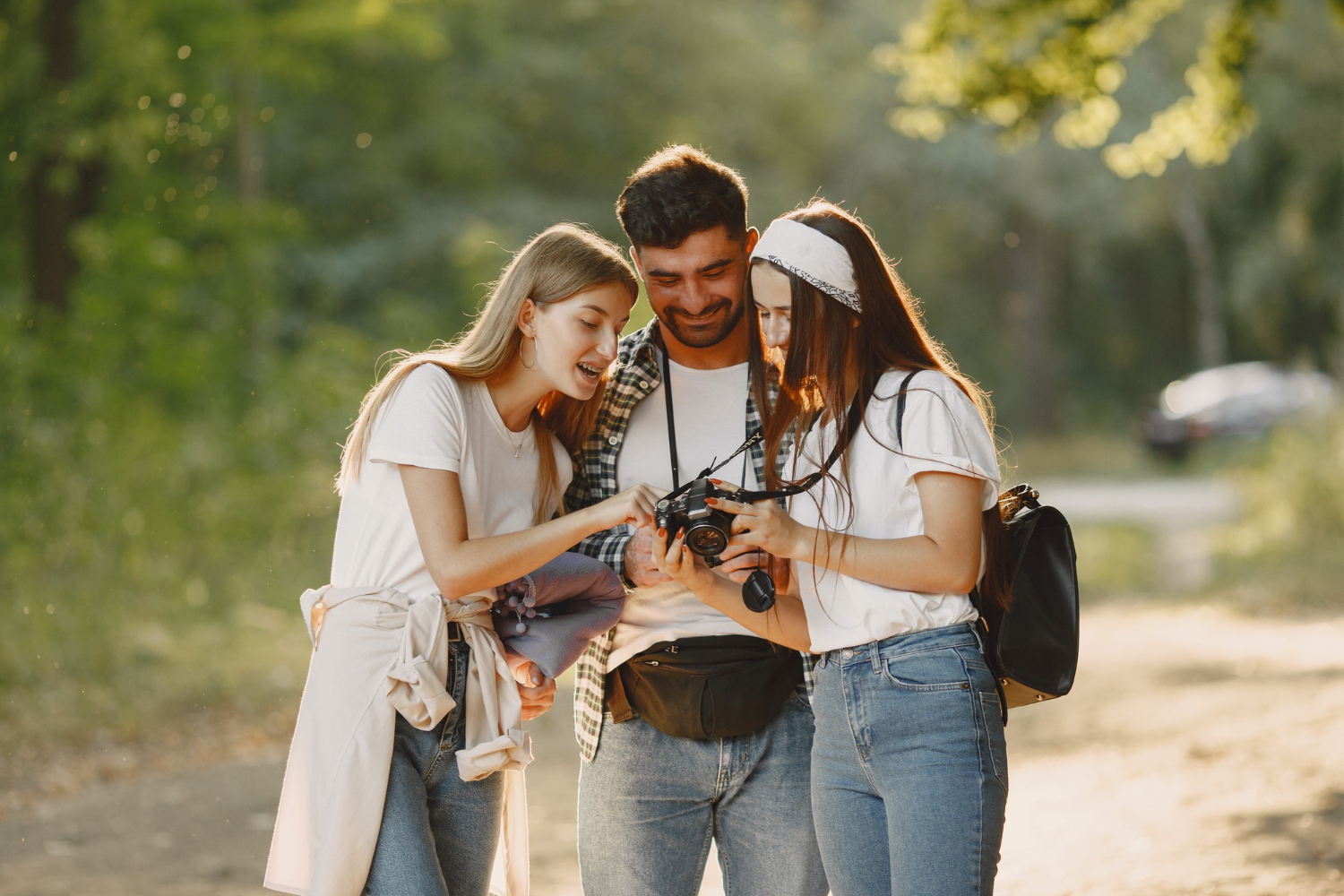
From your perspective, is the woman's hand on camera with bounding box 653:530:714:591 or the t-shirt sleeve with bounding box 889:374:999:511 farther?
the woman's hand on camera with bounding box 653:530:714:591

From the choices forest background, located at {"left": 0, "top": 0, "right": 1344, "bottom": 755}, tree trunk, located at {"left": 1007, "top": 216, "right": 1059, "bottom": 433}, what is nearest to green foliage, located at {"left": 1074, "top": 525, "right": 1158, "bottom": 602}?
forest background, located at {"left": 0, "top": 0, "right": 1344, "bottom": 755}

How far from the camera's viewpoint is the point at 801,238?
8.18ft

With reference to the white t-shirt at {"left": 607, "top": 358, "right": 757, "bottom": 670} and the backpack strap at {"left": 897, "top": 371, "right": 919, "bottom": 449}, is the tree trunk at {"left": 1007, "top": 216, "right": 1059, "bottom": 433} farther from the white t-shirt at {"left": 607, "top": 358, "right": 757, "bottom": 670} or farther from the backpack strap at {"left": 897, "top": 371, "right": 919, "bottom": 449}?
the backpack strap at {"left": 897, "top": 371, "right": 919, "bottom": 449}

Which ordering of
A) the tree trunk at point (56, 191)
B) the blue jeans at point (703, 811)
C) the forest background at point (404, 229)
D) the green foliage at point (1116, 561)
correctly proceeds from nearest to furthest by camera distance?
the blue jeans at point (703, 811), the forest background at point (404, 229), the tree trunk at point (56, 191), the green foliage at point (1116, 561)

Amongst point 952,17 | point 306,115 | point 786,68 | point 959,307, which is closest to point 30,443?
point 952,17

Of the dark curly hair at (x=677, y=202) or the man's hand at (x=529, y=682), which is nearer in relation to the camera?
the man's hand at (x=529, y=682)

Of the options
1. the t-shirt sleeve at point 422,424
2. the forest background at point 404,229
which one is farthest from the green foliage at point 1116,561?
the t-shirt sleeve at point 422,424

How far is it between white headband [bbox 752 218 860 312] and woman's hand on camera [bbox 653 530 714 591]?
0.52 metres

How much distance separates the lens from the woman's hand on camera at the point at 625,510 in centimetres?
255

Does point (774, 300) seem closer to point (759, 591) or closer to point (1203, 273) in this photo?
point (759, 591)

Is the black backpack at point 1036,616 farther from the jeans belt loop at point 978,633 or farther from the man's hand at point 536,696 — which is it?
the man's hand at point 536,696

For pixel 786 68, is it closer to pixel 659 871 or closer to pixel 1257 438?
pixel 1257 438

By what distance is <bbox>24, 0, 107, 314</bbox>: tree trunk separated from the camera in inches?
459

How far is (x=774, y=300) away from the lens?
2508 millimetres
